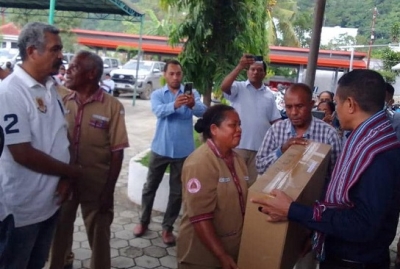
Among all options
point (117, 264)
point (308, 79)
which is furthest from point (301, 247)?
point (308, 79)

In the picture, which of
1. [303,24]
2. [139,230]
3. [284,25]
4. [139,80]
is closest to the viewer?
[139,230]

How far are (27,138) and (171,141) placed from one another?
2.09 m

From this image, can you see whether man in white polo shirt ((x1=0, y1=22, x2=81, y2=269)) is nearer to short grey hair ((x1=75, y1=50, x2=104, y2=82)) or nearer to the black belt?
short grey hair ((x1=75, y1=50, x2=104, y2=82))

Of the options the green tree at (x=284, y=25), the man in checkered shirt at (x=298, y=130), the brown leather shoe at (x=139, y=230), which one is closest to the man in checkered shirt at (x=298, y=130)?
the man in checkered shirt at (x=298, y=130)

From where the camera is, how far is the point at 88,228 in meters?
3.25

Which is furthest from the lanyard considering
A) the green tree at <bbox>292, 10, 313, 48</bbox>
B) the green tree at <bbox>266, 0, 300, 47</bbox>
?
the green tree at <bbox>292, 10, 313, 48</bbox>

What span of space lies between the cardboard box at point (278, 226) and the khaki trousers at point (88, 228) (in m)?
1.49

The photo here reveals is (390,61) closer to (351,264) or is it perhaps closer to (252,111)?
(252,111)

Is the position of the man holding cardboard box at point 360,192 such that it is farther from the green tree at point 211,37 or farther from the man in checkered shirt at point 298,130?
the green tree at point 211,37

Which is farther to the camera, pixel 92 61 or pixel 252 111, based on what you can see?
pixel 252 111

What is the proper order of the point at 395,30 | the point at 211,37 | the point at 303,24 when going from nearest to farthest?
the point at 211,37, the point at 395,30, the point at 303,24

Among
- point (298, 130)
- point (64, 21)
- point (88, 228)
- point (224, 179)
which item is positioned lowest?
point (88, 228)

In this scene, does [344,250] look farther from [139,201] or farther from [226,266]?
[139,201]

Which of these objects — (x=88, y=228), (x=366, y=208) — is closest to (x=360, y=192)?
(x=366, y=208)
